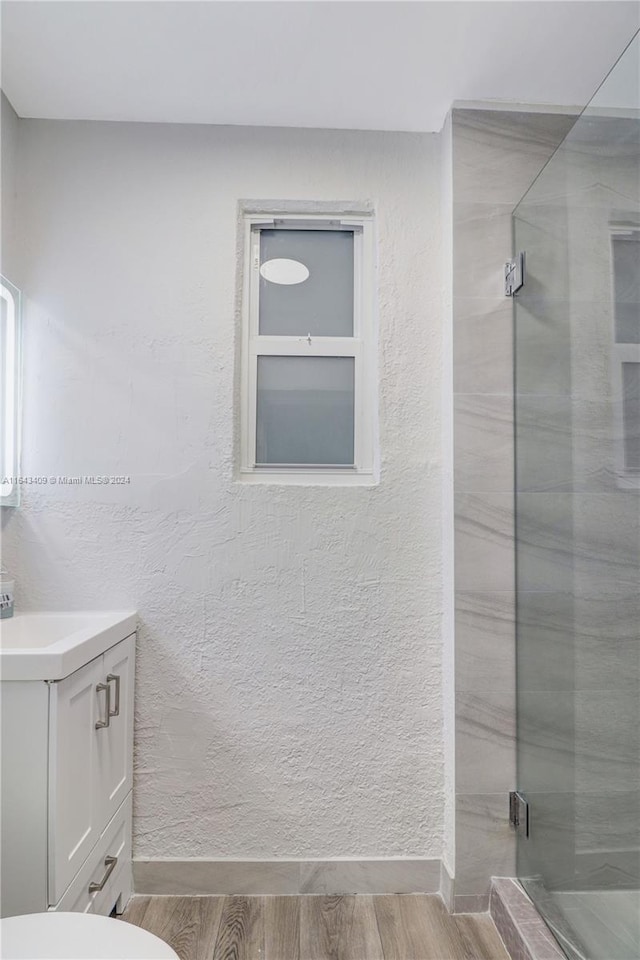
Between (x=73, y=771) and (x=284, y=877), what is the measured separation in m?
0.91

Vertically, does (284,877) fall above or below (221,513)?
below

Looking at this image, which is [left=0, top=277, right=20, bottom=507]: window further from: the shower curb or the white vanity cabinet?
the shower curb

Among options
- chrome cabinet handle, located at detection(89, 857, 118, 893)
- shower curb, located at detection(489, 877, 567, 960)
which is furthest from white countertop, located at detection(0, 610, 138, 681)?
shower curb, located at detection(489, 877, 567, 960)

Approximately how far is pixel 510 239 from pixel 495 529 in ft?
3.06

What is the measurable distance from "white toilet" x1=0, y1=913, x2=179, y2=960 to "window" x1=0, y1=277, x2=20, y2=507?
48.1 inches

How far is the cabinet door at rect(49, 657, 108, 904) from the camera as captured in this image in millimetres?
1376

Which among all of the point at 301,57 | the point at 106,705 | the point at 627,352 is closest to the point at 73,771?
the point at 106,705

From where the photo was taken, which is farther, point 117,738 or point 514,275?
point 514,275

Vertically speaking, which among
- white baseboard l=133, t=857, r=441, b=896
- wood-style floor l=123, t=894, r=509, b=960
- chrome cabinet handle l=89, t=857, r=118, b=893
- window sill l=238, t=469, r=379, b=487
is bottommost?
wood-style floor l=123, t=894, r=509, b=960

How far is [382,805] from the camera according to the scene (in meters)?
2.06

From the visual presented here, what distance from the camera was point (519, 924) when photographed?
5.64 feet

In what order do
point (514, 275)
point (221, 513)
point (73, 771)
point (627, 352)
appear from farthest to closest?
point (221, 513)
point (514, 275)
point (73, 771)
point (627, 352)

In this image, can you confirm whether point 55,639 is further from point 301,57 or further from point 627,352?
point 301,57

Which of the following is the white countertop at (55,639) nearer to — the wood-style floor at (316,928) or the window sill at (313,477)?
the window sill at (313,477)
